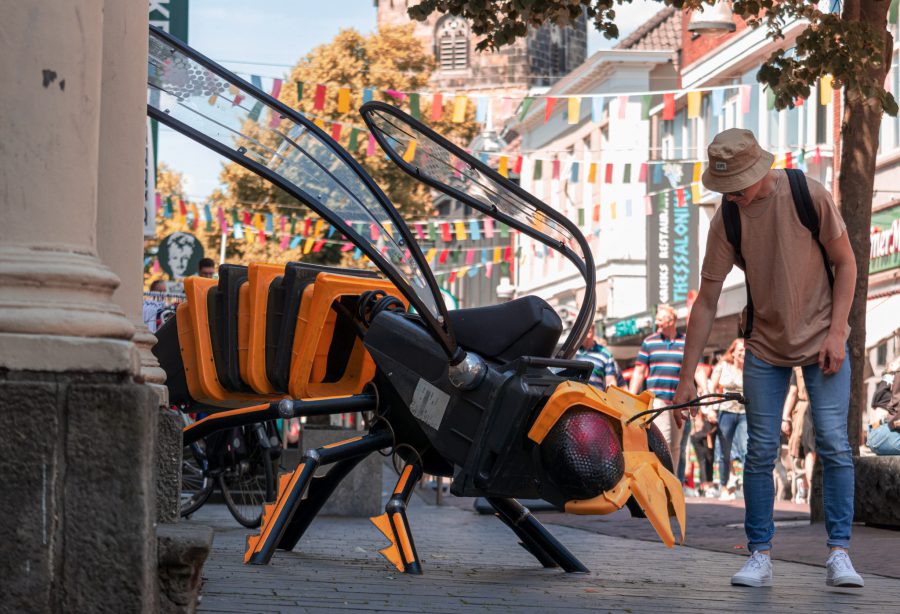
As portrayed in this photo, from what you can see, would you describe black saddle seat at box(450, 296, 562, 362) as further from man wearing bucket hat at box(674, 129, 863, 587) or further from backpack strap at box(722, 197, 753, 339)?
backpack strap at box(722, 197, 753, 339)

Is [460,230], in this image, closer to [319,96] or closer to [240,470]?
[319,96]

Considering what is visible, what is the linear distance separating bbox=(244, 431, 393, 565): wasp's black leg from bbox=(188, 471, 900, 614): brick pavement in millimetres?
124

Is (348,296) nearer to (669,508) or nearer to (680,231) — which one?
(669,508)

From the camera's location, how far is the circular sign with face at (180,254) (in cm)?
2519

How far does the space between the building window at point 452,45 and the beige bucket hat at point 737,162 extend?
266 ft

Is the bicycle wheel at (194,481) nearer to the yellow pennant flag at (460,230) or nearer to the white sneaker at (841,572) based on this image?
the white sneaker at (841,572)

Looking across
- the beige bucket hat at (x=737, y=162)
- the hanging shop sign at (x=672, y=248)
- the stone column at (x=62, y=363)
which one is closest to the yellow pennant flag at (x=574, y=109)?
the hanging shop sign at (x=672, y=248)

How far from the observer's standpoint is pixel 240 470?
35.4ft

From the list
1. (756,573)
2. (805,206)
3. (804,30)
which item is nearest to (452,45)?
(804,30)

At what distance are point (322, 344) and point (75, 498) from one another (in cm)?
371

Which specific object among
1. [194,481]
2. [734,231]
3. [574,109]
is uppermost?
[574,109]

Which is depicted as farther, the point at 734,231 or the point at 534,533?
the point at 534,533

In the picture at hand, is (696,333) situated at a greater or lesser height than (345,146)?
lesser

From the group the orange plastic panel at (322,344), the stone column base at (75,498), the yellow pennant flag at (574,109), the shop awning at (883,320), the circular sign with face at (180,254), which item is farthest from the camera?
the circular sign with face at (180,254)
